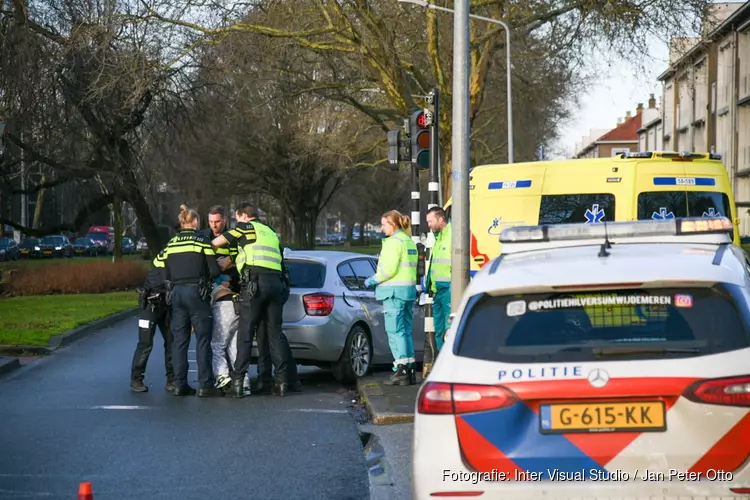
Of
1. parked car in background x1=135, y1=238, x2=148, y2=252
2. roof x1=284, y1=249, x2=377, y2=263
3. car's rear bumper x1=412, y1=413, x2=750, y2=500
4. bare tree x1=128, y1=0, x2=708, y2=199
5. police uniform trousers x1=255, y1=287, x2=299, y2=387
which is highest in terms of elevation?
bare tree x1=128, y1=0, x2=708, y2=199

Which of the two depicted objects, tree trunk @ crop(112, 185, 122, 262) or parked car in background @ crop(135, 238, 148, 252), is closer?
tree trunk @ crop(112, 185, 122, 262)

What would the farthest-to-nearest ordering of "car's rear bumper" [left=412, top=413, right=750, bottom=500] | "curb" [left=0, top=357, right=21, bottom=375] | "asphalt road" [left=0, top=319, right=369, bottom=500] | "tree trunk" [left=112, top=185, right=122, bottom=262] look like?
"tree trunk" [left=112, top=185, right=122, bottom=262]
"curb" [left=0, top=357, right=21, bottom=375]
"asphalt road" [left=0, top=319, right=369, bottom=500]
"car's rear bumper" [left=412, top=413, right=750, bottom=500]

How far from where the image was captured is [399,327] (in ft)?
41.8

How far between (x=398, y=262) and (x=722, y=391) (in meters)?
7.98

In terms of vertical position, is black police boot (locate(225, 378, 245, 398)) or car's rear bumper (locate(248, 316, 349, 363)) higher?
car's rear bumper (locate(248, 316, 349, 363))

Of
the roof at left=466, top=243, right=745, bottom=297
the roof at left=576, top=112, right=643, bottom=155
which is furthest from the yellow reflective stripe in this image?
the roof at left=576, top=112, right=643, bottom=155

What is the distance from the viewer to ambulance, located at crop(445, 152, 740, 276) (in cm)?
1394

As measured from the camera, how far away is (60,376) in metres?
14.8

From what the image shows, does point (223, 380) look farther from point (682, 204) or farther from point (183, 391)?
point (682, 204)

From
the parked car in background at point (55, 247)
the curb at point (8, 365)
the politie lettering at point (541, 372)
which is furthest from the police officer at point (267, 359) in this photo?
the parked car in background at point (55, 247)

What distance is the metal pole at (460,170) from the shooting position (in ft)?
39.3

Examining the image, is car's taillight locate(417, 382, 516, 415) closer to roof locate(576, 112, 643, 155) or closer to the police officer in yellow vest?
the police officer in yellow vest

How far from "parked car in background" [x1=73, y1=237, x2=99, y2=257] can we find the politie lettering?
268ft

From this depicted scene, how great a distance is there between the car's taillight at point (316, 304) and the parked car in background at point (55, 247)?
69.3 metres
